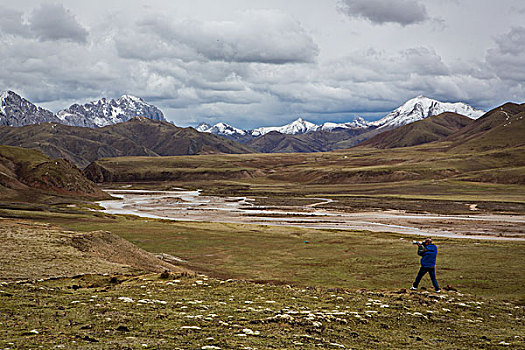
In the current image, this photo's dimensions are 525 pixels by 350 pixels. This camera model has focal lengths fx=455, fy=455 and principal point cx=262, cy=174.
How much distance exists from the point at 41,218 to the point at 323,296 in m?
71.9

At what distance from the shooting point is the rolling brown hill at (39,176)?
15100cm

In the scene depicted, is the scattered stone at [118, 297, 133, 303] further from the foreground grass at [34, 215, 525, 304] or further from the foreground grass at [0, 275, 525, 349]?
the foreground grass at [34, 215, 525, 304]

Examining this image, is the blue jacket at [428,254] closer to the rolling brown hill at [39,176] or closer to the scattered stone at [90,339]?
the scattered stone at [90,339]

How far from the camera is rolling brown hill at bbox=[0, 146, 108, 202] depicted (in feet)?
495

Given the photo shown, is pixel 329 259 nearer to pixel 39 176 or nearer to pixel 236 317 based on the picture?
pixel 236 317

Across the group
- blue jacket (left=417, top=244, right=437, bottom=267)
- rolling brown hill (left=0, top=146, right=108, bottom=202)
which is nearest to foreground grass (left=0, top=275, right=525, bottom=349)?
blue jacket (left=417, top=244, right=437, bottom=267)

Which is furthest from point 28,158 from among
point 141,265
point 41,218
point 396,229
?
point 141,265

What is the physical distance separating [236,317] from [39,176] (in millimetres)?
163044

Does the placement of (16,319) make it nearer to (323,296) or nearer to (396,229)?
(323,296)

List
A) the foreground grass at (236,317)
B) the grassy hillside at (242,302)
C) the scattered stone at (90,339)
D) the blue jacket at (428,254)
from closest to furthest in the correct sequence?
the scattered stone at (90,339) < the foreground grass at (236,317) < the grassy hillside at (242,302) < the blue jacket at (428,254)

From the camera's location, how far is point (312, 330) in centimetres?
1767

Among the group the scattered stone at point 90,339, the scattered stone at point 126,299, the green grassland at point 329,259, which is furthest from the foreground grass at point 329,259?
the scattered stone at point 90,339

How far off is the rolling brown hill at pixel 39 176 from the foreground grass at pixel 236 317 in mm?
132757

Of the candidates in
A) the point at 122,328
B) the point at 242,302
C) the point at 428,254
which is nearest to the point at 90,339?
the point at 122,328
